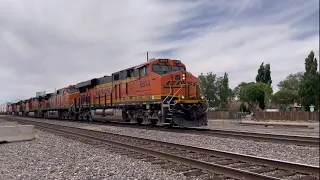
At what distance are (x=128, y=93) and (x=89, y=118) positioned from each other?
1007cm

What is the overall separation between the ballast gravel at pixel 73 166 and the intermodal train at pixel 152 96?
702 cm

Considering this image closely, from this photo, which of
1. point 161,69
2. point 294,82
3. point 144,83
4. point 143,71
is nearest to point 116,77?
point 143,71

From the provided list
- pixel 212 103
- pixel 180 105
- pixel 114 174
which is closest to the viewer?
pixel 114 174

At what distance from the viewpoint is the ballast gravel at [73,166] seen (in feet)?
21.4

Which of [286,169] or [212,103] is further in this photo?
[212,103]

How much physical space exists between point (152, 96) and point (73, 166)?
10.4m

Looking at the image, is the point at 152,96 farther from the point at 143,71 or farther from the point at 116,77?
the point at 116,77

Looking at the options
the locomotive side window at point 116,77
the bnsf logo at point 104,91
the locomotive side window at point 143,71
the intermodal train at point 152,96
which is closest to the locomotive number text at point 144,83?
the intermodal train at point 152,96

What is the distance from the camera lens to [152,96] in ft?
58.2

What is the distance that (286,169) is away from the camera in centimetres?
618

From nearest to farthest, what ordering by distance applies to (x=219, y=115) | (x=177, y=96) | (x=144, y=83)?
(x=177, y=96)
(x=144, y=83)
(x=219, y=115)

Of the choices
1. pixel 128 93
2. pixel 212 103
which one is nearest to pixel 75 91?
pixel 128 93

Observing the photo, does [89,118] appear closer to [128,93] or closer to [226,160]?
[128,93]

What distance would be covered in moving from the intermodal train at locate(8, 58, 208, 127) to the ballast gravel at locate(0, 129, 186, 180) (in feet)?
23.0
